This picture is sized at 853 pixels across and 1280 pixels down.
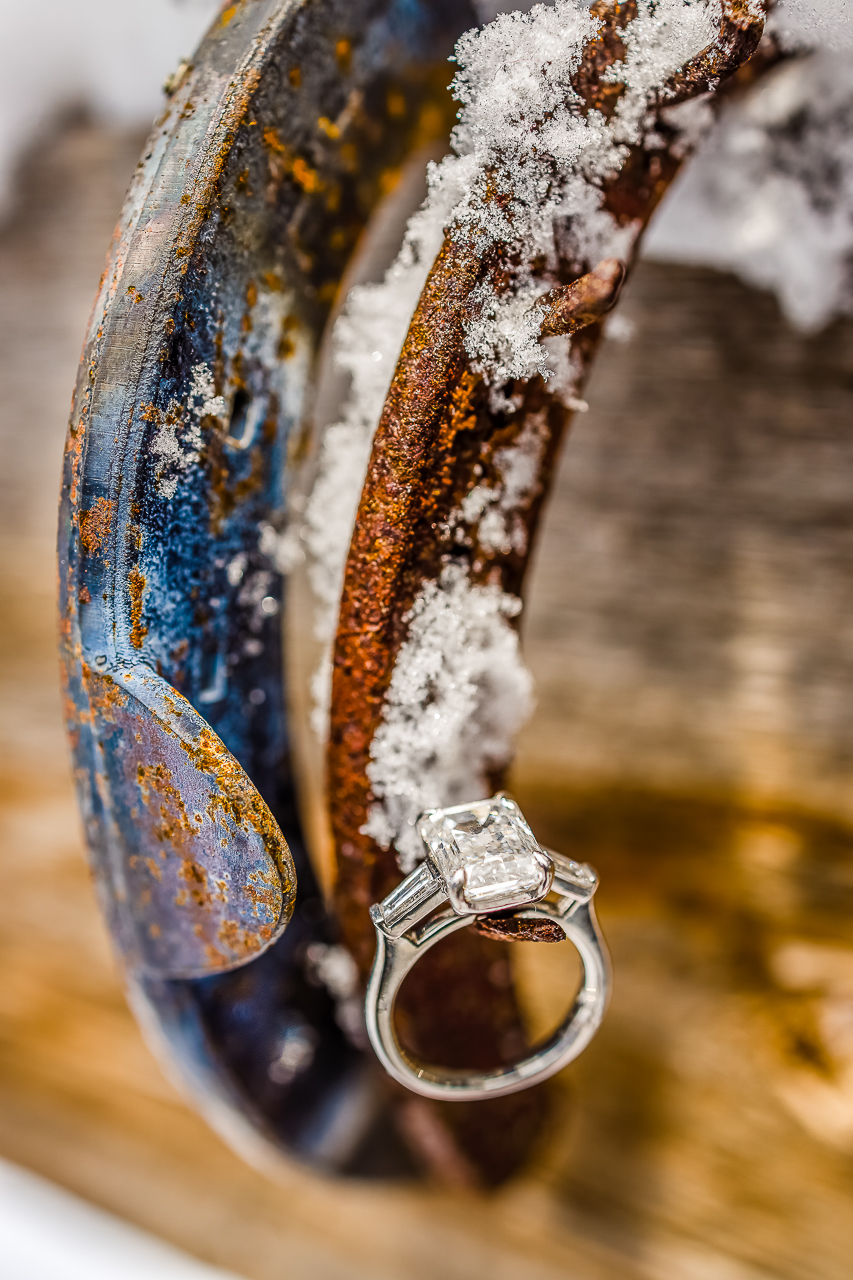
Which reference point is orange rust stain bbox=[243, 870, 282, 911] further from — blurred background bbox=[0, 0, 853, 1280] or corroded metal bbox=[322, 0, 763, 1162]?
blurred background bbox=[0, 0, 853, 1280]

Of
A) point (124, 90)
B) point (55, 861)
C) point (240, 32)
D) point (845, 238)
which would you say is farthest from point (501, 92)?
point (55, 861)

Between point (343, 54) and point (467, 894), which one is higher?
point (343, 54)

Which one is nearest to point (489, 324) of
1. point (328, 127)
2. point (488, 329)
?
point (488, 329)

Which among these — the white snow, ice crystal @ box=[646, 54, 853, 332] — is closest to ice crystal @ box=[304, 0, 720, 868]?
the white snow

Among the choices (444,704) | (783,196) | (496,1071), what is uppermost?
(783,196)

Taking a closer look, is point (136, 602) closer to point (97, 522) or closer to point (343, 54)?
point (97, 522)

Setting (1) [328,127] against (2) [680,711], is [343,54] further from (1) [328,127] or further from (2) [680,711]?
(2) [680,711]

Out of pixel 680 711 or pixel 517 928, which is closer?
pixel 517 928

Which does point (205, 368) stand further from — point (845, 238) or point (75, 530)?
point (845, 238)
